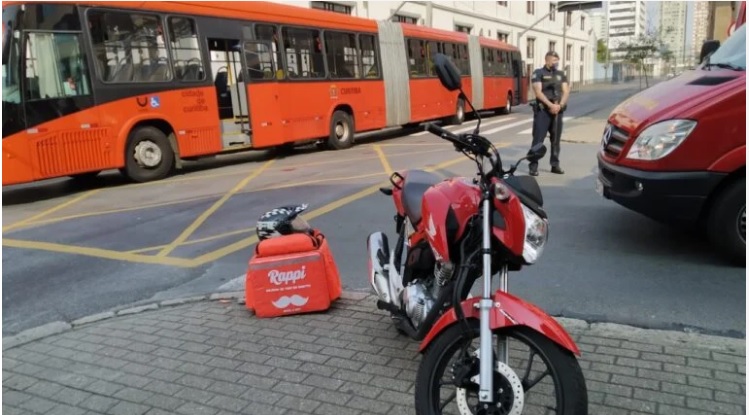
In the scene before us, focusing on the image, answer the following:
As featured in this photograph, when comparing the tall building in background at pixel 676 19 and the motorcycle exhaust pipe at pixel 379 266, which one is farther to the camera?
the tall building in background at pixel 676 19

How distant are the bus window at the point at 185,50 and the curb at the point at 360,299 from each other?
758 cm

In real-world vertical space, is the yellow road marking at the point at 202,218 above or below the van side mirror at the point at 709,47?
below

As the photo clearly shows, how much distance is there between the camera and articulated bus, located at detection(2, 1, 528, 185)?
30.3 ft

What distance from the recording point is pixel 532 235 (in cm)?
249

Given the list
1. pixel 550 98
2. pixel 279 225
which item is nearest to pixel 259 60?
pixel 550 98

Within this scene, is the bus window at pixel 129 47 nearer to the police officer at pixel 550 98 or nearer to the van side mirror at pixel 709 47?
the police officer at pixel 550 98

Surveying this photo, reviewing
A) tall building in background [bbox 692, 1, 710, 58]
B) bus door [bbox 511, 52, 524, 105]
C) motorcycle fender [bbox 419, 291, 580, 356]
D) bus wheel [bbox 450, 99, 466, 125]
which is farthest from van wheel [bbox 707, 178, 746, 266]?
tall building in background [bbox 692, 1, 710, 58]

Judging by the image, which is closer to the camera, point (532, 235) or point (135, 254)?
point (532, 235)

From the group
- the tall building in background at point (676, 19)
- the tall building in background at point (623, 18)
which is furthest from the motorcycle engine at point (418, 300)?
the tall building in background at point (623, 18)

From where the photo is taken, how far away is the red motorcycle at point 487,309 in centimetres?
236

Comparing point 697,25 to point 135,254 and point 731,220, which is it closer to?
point 731,220

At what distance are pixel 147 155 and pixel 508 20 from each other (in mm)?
35934

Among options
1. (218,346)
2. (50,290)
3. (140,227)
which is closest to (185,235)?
(140,227)

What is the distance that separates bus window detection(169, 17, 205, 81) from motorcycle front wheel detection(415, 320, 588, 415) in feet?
32.9
